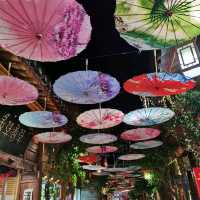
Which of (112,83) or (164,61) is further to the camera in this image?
(164,61)

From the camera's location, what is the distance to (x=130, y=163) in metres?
16.4

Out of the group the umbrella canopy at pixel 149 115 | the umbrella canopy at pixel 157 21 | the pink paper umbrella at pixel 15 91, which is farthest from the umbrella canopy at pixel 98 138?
the umbrella canopy at pixel 157 21

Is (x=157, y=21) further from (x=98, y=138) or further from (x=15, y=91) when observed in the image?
(x=98, y=138)

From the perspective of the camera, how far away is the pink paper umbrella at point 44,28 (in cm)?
317

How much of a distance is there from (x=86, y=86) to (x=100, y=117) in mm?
1874

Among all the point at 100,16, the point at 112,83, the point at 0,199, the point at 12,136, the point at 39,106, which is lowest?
the point at 0,199

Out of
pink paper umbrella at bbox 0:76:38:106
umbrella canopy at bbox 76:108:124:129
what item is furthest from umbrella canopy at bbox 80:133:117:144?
pink paper umbrella at bbox 0:76:38:106

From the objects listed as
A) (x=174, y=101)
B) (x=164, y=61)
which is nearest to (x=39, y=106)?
(x=174, y=101)

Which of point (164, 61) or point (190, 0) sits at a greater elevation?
point (164, 61)

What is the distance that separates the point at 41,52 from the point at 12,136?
167 inches

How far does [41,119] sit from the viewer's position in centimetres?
703

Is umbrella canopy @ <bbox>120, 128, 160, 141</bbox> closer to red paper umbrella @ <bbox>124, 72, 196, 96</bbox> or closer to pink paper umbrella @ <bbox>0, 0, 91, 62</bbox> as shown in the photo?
red paper umbrella @ <bbox>124, 72, 196, 96</bbox>

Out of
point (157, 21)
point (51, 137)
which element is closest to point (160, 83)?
point (157, 21)

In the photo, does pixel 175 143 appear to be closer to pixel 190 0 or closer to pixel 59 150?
pixel 59 150
